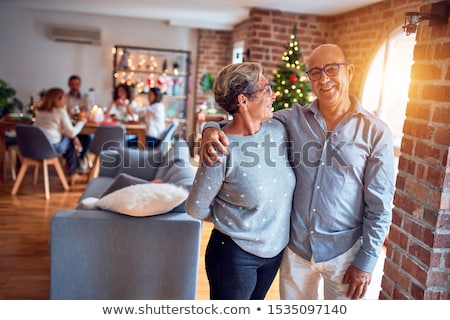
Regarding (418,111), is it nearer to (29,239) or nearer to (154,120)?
(29,239)

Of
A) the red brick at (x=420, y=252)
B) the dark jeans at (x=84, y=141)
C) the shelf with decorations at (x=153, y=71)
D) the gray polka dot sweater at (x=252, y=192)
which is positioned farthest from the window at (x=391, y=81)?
the shelf with decorations at (x=153, y=71)

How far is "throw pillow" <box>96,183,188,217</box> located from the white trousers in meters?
0.91

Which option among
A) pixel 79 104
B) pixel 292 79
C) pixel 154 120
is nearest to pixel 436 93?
pixel 292 79

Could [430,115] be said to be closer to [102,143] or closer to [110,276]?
[110,276]

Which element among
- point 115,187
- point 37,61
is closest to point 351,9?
point 115,187

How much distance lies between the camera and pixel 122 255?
2.42 meters

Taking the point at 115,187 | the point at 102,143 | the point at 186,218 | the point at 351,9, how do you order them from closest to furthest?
the point at 186,218
the point at 115,187
the point at 351,9
the point at 102,143

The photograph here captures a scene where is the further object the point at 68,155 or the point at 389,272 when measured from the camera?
the point at 68,155

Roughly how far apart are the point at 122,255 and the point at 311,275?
1.18m

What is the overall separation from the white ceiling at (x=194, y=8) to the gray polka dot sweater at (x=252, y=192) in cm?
339

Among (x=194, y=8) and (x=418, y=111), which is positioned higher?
(x=194, y=8)

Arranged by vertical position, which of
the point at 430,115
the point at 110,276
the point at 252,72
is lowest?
the point at 110,276

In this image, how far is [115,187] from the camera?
292 cm

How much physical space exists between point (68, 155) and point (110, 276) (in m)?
3.40
